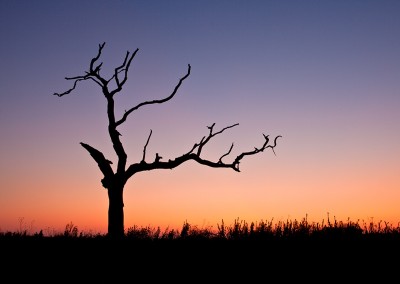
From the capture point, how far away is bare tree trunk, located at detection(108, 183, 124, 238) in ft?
54.7

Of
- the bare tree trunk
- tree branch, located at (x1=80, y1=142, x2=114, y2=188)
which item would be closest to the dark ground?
the bare tree trunk

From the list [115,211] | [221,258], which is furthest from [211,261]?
[115,211]

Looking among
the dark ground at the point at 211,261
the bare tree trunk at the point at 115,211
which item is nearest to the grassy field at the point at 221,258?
the dark ground at the point at 211,261

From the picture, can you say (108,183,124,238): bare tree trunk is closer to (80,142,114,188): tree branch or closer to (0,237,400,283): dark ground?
(80,142,114,188): tree branch

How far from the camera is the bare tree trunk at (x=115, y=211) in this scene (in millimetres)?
16688

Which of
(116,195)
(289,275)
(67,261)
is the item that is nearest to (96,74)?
(116,195)

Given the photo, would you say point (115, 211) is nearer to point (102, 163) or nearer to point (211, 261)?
point (102, 163)

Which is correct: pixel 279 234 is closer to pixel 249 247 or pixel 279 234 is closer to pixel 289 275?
pixel 249 247

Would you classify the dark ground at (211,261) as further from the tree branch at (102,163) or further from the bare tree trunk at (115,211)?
the tree branch at (102,163)

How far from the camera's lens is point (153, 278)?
9539mm

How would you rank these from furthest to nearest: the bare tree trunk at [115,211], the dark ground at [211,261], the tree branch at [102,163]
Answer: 1. the tree branch at [102,163]
2. the bare tree trunk at [115,211]
3. the dark ground at [211,261]

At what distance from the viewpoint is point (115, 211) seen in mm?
16812

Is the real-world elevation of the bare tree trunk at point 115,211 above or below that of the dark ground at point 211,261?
above

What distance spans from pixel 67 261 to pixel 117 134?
7509mm
